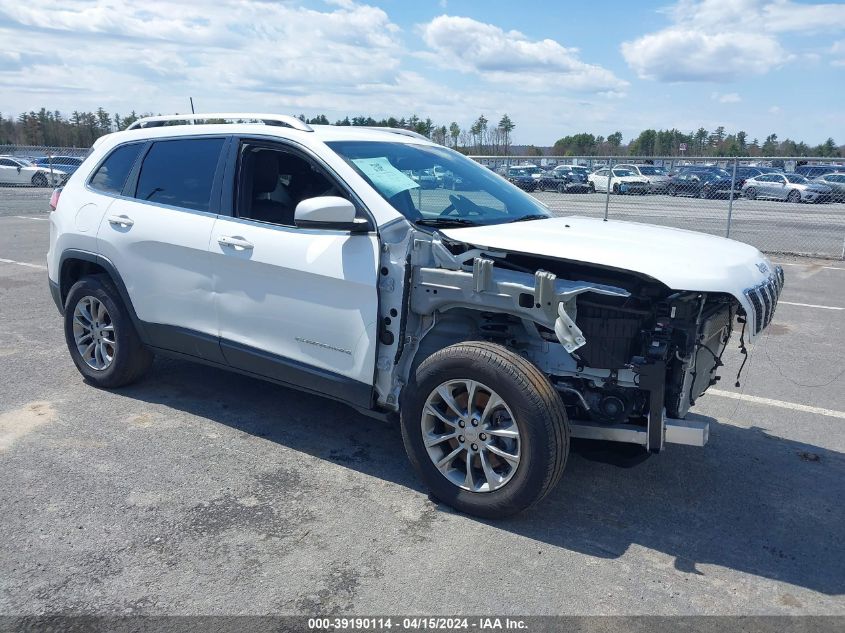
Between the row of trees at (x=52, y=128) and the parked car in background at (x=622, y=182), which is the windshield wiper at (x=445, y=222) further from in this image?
the row of trees at (x=52, y=128)

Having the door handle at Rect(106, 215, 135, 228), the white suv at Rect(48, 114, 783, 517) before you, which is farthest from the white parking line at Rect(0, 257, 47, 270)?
the door handle at Rect(106, 215, 135, 228)

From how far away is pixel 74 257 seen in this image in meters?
5.46

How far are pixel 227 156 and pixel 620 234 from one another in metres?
2.49

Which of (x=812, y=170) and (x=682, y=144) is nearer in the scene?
(x=812, y=170)

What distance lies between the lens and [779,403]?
18.4 feet

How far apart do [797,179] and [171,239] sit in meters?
28.6

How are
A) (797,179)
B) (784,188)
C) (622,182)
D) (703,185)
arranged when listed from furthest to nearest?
(797,179), (784,188), (622,182), (703,185)

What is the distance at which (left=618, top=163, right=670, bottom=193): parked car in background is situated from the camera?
72.3ft

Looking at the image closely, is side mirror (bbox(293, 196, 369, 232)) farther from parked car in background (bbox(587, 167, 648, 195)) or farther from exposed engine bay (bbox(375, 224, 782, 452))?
parked car in background (bbox(587, 167, 648, 195))

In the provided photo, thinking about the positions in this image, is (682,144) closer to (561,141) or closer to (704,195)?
(561,141)

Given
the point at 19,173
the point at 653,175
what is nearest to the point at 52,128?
the point at 19,173

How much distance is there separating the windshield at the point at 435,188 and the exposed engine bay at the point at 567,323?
0.37 m

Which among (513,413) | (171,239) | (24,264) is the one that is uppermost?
(171,239)

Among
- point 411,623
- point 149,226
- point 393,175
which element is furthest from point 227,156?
point 411,623
